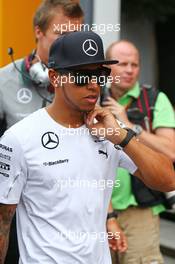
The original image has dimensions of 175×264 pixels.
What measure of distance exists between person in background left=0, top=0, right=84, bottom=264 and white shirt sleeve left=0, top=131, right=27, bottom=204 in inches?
25.6

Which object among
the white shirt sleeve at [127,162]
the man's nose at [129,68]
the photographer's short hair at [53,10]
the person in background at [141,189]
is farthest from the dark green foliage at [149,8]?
the white shirt sleeve at [127,162]

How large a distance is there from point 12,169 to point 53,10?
1.04m

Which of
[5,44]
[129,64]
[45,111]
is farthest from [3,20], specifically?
[45,111]

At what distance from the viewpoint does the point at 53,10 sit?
3.22 meters

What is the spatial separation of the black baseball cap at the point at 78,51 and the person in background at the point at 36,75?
0.65 meters

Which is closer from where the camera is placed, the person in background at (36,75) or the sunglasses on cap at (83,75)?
the sunglasses on cap at (83,75)

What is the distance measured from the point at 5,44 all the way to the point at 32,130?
1.59 m

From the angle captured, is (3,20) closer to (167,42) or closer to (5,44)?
(5,44)

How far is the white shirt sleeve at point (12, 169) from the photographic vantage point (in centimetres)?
250

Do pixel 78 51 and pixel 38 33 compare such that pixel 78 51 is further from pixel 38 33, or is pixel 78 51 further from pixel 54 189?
pixel 38 33

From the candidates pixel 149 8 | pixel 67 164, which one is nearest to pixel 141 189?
pixel 67 164

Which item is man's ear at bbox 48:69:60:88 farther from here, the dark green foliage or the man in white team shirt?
the dark green foliage

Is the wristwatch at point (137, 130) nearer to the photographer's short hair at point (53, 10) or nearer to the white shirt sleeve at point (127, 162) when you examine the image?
the photographer's short hair at point (53, 10)

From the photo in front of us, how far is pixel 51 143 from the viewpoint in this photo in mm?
2518
